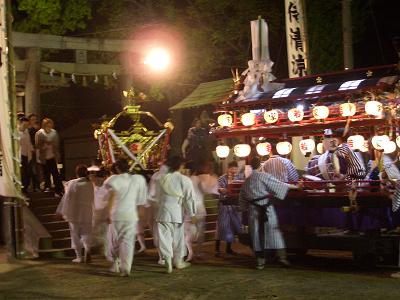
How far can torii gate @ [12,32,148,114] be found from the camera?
66.3 ft

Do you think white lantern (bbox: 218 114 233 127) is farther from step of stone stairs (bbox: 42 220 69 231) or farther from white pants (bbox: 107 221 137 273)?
step of stone stairs (bbox: 42 220 69 231)

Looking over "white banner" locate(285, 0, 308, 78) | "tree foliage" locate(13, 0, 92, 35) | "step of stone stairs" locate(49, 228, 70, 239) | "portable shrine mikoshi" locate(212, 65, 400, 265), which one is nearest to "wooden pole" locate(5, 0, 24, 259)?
"step of stone stairs" locate(49, 228, 70, 239)

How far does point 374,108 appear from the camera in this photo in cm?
1107

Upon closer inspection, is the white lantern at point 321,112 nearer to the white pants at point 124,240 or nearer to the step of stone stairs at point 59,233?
the white pants at point 124,240

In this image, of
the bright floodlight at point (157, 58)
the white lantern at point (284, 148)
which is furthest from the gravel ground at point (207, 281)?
the bright floodlight at point (157, 58)

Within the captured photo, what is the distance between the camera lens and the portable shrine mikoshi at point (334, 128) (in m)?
10.6

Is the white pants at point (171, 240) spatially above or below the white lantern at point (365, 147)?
→ below

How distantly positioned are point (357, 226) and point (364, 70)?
308cm

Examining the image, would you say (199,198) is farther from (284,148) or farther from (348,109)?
(348,109)

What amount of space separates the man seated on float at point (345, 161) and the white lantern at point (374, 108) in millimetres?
662

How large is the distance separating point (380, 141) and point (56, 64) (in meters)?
13.6

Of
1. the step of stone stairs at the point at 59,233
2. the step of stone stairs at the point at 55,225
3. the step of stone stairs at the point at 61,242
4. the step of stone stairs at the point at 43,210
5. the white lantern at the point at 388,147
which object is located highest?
the white lantern at the point at 388,147

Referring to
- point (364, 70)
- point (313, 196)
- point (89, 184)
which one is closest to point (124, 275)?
point (89, 184)

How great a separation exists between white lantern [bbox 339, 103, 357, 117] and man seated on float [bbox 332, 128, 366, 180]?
0.99ft
